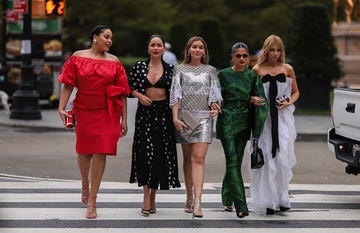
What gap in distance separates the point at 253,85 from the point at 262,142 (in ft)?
2.03

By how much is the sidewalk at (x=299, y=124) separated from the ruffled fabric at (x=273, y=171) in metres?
9.24

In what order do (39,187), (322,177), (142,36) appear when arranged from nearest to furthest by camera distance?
(39,187) → (322,177) → (142,36)

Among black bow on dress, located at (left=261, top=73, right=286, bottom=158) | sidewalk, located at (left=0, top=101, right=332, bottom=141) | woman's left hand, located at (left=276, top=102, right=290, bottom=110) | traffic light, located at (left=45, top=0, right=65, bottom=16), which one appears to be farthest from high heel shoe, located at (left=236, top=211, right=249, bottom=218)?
traffic light, located at (left=45, top=0, right=65, bottom=16)

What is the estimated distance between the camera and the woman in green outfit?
8.29 m

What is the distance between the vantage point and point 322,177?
39.6 feet

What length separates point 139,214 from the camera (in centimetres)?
841

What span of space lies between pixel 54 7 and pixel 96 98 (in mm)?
11721

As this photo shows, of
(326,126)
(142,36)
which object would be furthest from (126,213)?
(142,36)

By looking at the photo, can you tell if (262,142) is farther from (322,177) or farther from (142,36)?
(142,36)

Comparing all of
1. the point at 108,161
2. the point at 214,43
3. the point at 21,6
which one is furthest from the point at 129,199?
the point at 214,43

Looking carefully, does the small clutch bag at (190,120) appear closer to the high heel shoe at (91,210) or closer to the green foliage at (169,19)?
the high heel shoe at (91,210)

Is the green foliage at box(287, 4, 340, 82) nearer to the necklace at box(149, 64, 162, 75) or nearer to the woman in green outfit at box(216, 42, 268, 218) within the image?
the woman in green outfit at box(216, 42, 268, 218)

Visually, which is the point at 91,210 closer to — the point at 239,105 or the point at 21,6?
the point at 239,105

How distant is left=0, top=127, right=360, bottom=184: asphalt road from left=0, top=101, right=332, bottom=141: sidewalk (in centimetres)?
49
